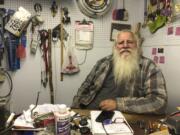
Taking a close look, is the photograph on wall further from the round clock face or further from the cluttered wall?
the round clock face

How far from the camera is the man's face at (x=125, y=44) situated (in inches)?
94.5

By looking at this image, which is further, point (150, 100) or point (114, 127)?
point (150, 100)

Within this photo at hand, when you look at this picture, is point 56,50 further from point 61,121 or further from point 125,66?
point 61,121

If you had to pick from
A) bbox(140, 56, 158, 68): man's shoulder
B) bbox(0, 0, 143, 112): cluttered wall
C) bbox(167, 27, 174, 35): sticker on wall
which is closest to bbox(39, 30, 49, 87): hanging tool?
bbox(0, 0, 143, 112): cluttered wall

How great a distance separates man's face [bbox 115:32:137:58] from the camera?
7.88 feet

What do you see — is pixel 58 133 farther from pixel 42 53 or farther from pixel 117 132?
pixel 42 53

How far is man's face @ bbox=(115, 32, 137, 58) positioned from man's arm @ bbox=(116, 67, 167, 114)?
14.0 inches

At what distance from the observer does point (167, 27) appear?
2.26 m

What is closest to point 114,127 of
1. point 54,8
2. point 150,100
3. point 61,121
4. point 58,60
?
point 61,121

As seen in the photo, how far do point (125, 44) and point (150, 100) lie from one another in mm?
687

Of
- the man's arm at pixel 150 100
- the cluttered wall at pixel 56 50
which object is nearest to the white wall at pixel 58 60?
the cluttered wall at pixel 56 50

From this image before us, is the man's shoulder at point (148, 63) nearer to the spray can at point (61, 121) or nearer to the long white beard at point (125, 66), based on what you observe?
the long white beard at point (125, 66)

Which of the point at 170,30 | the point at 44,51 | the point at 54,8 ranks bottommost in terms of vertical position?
the point at 44,51

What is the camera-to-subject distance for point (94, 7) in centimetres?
272
